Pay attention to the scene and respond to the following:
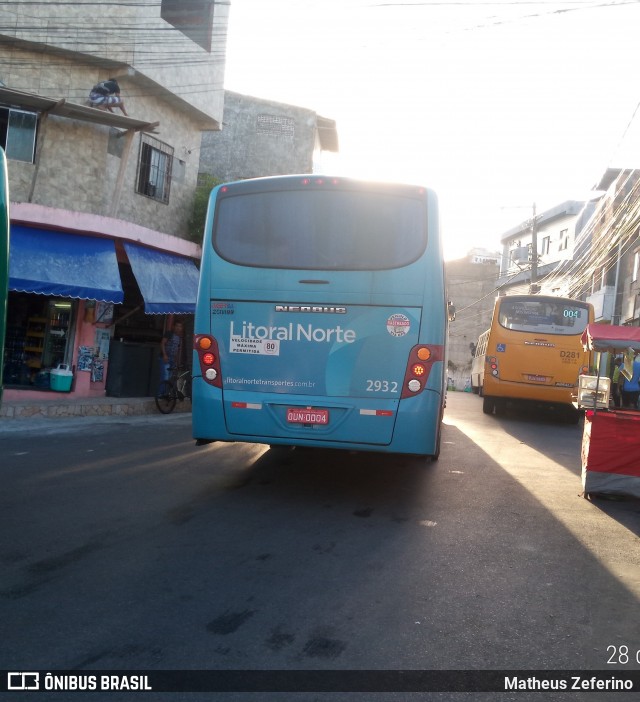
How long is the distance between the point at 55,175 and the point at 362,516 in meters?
11.7

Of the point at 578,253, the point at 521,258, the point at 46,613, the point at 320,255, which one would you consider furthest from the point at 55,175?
the point at 521,258

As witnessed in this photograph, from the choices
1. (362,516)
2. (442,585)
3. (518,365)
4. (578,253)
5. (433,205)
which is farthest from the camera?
(578,253)

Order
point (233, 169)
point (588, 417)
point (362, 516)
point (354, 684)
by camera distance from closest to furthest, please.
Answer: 1. point (354, 684)
2. point (362, 516)
3. point (588, 417)
4. point (233, 169)

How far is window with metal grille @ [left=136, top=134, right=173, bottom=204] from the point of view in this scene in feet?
55.1

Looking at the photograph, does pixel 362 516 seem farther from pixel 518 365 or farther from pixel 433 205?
pixel 518 365

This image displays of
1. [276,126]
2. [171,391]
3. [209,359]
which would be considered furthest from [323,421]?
[276,126]

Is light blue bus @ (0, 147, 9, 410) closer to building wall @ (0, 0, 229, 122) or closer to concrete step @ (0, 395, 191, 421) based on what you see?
concrete step @ (0, 395, 191, 421)

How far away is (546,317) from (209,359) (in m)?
11.9

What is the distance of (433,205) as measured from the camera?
6621 mm

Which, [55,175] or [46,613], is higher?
[55,175]

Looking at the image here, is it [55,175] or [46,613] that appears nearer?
[46,613]

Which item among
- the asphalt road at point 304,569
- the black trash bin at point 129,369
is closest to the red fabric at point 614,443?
the asphalt road at point 304,569

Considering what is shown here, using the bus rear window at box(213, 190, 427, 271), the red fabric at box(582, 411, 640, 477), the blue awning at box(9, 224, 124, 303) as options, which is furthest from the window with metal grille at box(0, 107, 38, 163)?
the red fabric at box(582, 411, 640, 477)

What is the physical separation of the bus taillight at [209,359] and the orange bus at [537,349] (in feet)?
37.2
